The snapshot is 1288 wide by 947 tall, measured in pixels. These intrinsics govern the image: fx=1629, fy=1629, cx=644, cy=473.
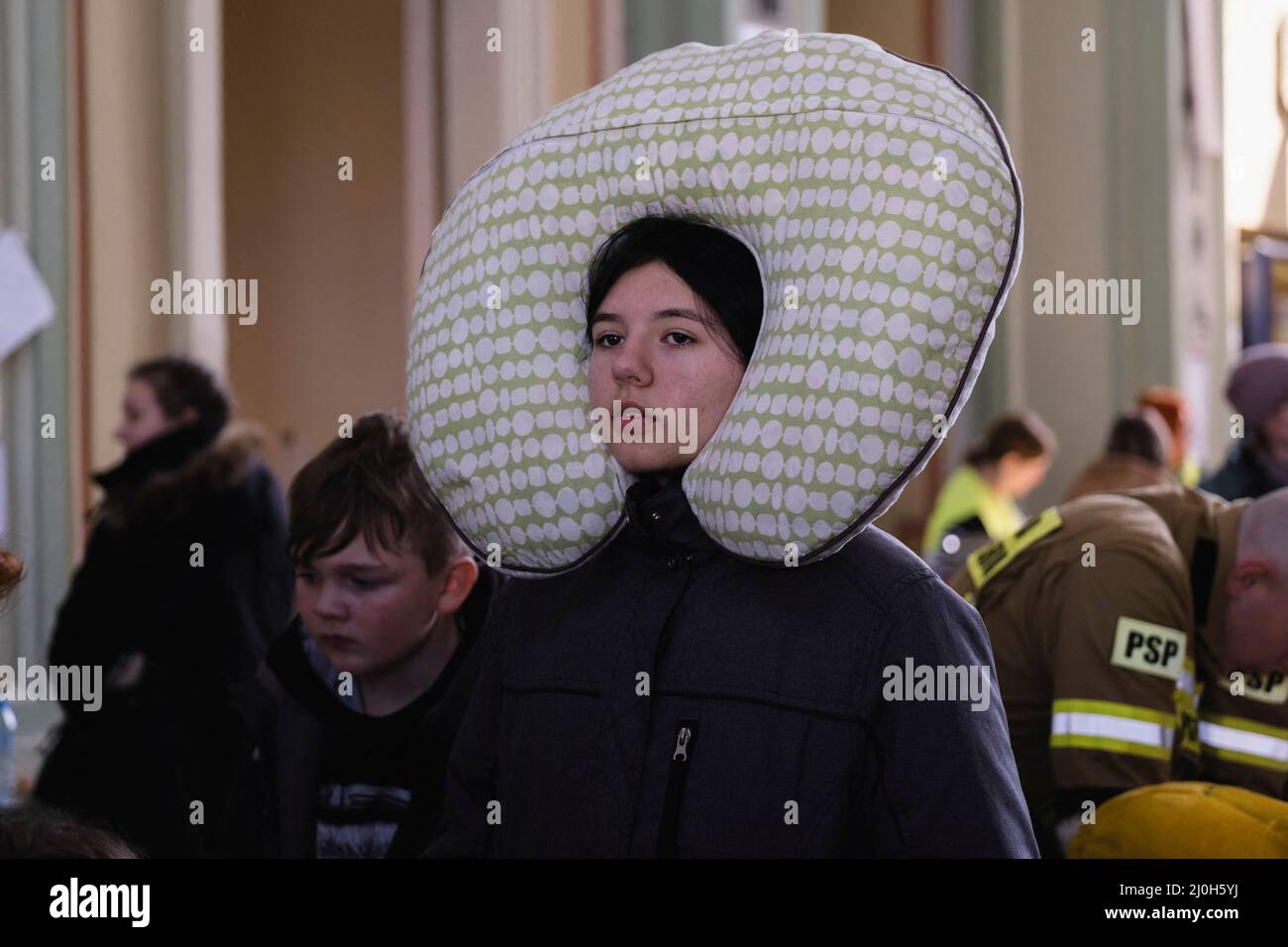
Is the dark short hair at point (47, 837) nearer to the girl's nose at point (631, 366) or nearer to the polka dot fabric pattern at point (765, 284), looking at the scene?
the polka dot fabric pattern at point (765, 284)

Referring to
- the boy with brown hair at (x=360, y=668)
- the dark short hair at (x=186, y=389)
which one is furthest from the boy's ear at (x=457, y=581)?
the dark short hair at (x=186, y=389)

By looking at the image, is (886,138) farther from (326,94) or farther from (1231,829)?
(326,94)

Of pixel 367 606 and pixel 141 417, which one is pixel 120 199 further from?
pixel 367 606

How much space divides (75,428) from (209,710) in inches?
31.5

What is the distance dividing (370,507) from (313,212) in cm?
329

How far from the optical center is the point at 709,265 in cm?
152

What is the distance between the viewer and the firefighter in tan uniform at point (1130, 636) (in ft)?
6.64

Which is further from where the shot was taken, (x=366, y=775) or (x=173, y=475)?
(x=173, y=475)

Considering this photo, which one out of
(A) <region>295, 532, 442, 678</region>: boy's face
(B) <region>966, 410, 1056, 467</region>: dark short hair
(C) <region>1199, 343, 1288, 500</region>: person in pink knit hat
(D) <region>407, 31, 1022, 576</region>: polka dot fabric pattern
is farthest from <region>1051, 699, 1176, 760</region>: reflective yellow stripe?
(B) <region>966, 410, 1056, 467</region>: dark short hair

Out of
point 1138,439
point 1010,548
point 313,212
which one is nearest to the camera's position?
point 1010,548

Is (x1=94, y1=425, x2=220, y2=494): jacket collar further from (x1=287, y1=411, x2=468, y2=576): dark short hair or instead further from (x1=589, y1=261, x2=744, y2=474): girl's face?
(x1=589, y1=261, x2=744, y2=474): girl's face

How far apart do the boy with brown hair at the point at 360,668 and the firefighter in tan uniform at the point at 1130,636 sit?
738mm

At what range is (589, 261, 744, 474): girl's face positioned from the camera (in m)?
1.50

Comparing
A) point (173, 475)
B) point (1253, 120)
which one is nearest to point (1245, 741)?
point (173, 475)
